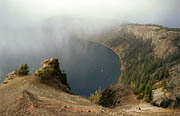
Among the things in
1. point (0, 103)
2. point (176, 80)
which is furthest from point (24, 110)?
point (176, 80)

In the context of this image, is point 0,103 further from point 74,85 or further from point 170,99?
point 74,85

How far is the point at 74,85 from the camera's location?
174m

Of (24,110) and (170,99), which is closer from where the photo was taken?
(24,110)

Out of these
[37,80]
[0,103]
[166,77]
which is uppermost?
[166,77]

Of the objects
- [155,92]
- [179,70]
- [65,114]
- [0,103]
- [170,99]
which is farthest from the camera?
[179,70]

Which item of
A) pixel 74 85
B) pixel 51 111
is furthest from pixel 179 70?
pixel 51 111

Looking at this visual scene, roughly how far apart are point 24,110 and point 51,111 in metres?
3.87

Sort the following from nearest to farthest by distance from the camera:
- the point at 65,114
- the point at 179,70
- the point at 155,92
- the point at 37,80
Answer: the point at 65,114
the point at 37,80
the point at 155,92
the point at 179,70

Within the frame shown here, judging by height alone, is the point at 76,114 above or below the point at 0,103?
below

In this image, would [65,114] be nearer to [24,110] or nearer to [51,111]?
[51,111]

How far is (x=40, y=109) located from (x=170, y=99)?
13539cm

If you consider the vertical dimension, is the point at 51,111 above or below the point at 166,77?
below

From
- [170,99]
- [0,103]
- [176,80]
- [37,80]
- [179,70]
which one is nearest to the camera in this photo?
[0,103]

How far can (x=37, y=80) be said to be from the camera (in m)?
44.7
